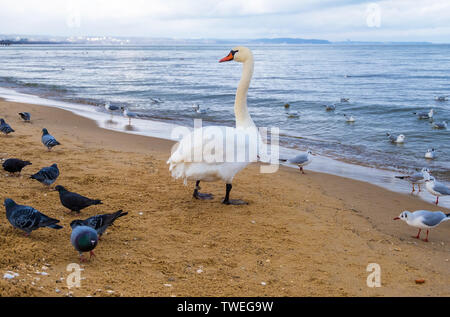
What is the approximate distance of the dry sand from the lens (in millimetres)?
4238

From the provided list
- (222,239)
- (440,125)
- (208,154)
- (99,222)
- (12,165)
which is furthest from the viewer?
(440,125)

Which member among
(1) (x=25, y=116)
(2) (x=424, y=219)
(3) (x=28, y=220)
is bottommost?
(2) (x=424, y=219)

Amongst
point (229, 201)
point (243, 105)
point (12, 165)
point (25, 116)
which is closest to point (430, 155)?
point (243, 105)

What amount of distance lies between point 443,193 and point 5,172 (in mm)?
8608

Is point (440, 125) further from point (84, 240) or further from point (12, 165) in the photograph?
point (84, 240)

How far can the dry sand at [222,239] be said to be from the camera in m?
4.24

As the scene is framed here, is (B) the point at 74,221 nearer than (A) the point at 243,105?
Yes

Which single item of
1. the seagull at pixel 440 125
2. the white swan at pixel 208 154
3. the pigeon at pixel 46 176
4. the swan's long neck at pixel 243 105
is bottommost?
the seagull at pixel 440 125

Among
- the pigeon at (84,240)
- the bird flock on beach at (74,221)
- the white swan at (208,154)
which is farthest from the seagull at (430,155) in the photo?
the pigeon at (84,240)

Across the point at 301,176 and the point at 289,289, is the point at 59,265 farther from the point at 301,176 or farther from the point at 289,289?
the point at 301,176

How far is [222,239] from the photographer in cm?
551

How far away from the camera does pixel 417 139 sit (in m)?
15.4

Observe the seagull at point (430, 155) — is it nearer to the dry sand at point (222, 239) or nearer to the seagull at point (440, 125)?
the dry sand at point (222, 239)

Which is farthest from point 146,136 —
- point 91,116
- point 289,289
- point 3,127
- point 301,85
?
point 301,85
